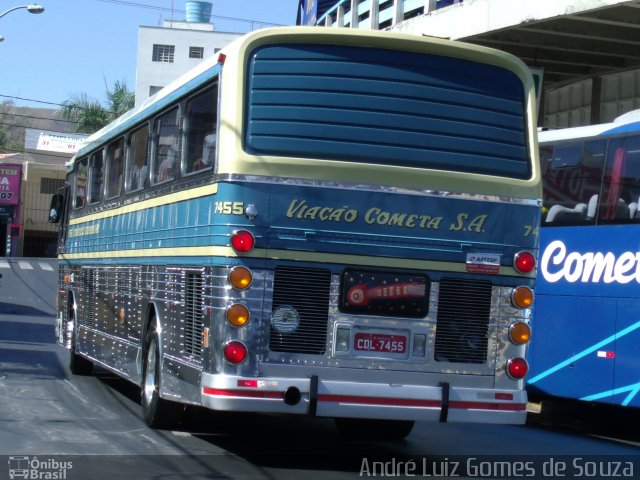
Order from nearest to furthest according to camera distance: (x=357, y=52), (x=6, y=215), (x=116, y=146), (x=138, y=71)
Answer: (x=357, y=52) < (x=116, y=146) < (x=6, y=215) < (x=138, y=71)

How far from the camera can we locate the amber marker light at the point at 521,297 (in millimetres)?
9469

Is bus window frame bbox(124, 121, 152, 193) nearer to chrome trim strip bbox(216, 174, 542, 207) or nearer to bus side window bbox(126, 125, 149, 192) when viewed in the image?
bus side window bbox(126, 125, 149, 192)

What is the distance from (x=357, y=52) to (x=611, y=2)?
341 inches

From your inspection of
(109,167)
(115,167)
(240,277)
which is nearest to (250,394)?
(240,277)

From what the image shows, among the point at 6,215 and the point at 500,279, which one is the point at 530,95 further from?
the point at 6,215

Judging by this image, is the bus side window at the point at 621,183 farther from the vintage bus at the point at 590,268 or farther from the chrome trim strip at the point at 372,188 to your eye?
the chrome trim strip at the point at 372,188

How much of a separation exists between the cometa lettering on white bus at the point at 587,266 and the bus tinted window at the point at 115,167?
18.0 ft

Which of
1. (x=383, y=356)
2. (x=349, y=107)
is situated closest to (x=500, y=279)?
(x=383, y=356)

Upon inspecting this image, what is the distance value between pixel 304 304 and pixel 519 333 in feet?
6.05

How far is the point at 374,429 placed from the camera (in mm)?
11383

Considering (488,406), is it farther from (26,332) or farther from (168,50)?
(168,50)

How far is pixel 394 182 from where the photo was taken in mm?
9180

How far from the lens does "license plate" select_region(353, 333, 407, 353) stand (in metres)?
9.04

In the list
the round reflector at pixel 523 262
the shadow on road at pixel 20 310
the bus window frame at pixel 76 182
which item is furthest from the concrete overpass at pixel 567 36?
the shadow on road at pixel 20 310
